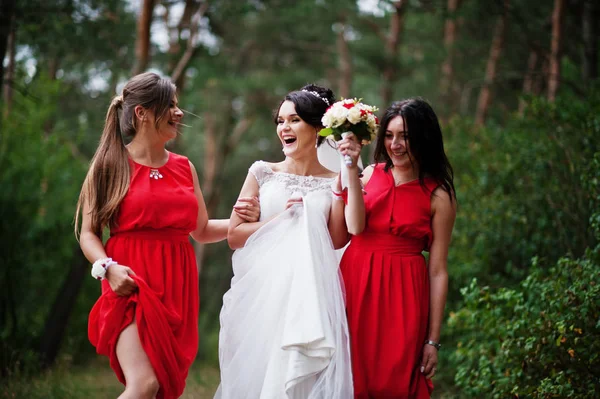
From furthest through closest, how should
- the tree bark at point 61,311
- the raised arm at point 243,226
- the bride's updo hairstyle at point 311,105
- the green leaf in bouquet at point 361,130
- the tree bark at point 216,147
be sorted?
the tree bark at point 216,147 < the tree bark at point 61,311 < the bride's updo hairstyle at point 311,105 < the raised arm at point 243,226 < the green leaf in bouquet at point 361,130

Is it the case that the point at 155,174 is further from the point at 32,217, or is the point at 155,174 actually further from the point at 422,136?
the point at 32,217

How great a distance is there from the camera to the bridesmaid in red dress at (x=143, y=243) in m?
3.97

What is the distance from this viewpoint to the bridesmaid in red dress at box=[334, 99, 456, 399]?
395 cm

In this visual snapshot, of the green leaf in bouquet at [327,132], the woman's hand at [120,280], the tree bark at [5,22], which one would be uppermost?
the tree bark at [5,22]

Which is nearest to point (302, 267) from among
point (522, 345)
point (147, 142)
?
point (147, 142)

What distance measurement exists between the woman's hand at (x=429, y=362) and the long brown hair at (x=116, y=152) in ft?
6.78

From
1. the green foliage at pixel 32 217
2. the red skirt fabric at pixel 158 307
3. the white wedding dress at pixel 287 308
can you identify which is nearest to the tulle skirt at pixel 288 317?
the white wedding dress at pixel 287 308

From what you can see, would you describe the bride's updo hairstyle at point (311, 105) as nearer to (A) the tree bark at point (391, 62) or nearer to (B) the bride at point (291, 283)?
(B) the bride at point (291, 283)

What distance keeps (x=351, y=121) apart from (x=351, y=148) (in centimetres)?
16

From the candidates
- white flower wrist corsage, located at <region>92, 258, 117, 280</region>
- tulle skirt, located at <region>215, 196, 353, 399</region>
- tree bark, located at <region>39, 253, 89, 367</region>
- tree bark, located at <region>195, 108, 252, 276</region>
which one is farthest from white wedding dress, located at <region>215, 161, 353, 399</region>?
tree bark, located at <region>195, 108, 252, 276</region>

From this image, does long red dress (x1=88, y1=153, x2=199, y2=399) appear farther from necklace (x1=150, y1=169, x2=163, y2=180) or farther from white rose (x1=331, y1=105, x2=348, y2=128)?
white rose (x1=331, y1=105, x2=348, y2=128)

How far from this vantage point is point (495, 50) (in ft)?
45.2

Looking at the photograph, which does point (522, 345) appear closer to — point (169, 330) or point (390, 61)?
point (169, 330)

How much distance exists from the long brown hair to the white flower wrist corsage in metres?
0.28
